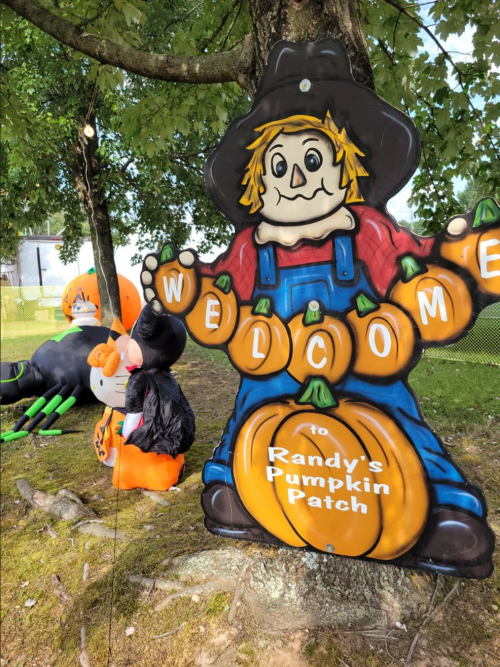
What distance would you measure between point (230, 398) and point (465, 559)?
4.90 meters

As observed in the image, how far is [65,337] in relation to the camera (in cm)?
589

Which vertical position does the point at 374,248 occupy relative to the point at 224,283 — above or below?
above

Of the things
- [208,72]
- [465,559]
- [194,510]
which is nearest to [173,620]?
[194,510]

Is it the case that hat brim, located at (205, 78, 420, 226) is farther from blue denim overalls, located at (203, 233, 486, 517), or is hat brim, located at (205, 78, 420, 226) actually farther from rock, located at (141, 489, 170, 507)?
rock, located at (141, 489, 170, 507)

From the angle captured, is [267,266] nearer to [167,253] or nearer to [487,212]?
[167,253]

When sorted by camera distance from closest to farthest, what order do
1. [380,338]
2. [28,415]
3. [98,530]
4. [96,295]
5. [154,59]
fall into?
1. [380,338]
2. [154,59]
3. [98,530]
4. [28,415]
5. [96,295]

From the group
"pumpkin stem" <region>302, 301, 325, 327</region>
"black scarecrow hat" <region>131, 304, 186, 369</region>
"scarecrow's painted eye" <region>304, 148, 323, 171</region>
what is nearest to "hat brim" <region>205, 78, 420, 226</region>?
"scarecrow's painted eye" <region>304, 148, 323, 171</region>

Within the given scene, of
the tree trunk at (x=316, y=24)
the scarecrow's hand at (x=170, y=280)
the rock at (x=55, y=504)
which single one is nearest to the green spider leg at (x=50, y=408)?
the rock at (x=55, y=504)

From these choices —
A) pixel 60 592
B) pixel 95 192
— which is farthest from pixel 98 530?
pixel 95 192

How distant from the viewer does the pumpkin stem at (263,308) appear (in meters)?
2.17

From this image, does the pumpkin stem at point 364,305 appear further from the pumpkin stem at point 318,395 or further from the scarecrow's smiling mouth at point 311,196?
the scarecrow's smiling mouth at point 311,196

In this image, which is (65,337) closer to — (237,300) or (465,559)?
(237,300)

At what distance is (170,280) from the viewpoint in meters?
2.37

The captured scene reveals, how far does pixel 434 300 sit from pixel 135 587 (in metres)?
2.18
